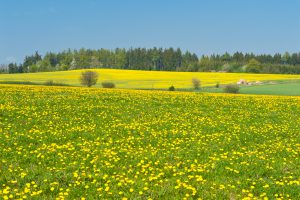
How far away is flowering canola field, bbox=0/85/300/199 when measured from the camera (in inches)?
357

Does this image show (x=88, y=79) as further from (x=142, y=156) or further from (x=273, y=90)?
(x=142, y=156)

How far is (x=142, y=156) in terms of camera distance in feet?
39.4

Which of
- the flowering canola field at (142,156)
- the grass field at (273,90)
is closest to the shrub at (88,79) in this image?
the grass field at (273,90)

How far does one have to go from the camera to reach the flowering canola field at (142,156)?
9078 millimetres

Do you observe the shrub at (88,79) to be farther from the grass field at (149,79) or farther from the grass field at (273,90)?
the grass field at (273,90)

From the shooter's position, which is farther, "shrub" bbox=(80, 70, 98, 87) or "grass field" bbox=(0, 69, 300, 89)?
"grass field" bbox=(0, 69, 300, 89)

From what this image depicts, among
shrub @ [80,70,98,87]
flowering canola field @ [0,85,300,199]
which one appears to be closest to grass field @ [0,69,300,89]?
shrub @ [80,70,98,87]

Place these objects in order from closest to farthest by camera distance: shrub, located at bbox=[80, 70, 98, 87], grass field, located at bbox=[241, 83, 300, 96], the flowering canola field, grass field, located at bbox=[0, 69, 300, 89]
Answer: the flowering canola field, grass field, located at bbox=[241, 83, 300, 96], shrub, located at bbox=[80, 70, 98, 87], grass field, located at bbox=[0, 69, 300, 89]

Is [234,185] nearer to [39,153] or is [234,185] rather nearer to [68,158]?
[68,158]

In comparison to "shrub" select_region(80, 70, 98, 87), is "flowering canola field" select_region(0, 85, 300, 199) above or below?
below

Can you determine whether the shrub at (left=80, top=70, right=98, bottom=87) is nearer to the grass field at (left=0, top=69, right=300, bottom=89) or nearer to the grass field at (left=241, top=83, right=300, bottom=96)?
the grass field at (left=0, top=69, right=300, bottom=89)

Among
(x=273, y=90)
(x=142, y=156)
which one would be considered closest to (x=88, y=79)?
(x=273, y=90)

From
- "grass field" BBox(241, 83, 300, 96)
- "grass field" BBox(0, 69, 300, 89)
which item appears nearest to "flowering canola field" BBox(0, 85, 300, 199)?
"grass field" BBox(241, 83, 300, 96)

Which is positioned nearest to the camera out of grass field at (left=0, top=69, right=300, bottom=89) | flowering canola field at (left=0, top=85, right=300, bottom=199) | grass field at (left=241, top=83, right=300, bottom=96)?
flowering canola field at (left=0, top=85, right=300, bottom=199)
